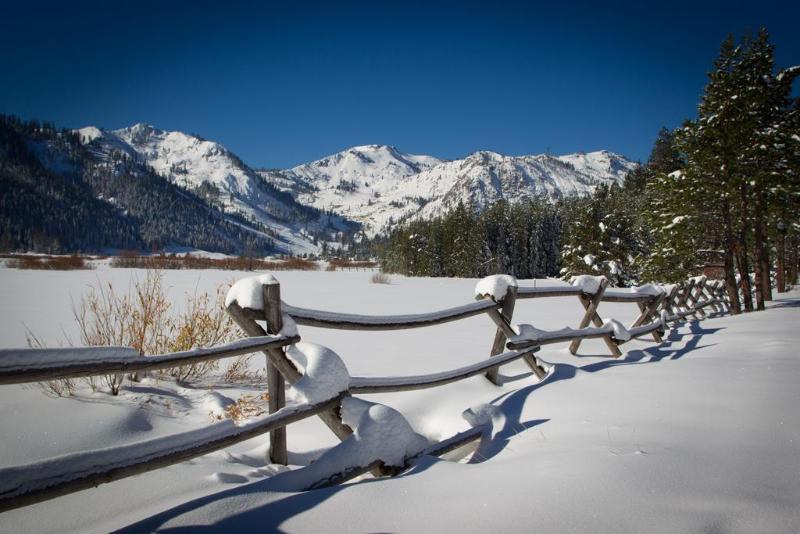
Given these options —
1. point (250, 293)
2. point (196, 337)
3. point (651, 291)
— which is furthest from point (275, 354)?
point (651, 291)

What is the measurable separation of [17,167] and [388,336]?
584ft

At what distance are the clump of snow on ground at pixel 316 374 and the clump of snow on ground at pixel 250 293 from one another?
1.23 feet

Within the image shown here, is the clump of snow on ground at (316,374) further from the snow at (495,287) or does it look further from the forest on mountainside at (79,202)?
the forest on mountainside at (79,202)

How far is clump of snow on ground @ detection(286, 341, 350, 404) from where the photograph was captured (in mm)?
2379

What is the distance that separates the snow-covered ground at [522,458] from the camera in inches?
64.6

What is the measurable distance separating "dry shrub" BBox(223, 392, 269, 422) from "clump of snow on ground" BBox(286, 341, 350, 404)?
1.94 meters

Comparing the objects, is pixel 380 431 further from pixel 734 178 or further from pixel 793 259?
pixel 793 259

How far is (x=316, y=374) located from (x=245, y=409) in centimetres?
218

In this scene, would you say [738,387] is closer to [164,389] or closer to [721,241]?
[164,389]

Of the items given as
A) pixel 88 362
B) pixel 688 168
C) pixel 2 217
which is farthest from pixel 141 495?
pixel 2 217

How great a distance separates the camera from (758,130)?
11422mm

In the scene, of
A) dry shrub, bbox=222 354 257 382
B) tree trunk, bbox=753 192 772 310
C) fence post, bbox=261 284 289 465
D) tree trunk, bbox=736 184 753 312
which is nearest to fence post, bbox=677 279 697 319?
tree trunk, bbox=753 192 772 310

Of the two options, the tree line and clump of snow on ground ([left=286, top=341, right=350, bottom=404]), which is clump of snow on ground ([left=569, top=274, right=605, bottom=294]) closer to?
clump of snow on ground ([left=286, top=341, right=350, bottom=404])

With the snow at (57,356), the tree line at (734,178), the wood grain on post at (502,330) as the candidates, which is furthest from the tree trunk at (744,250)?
the snow at (57,356)
